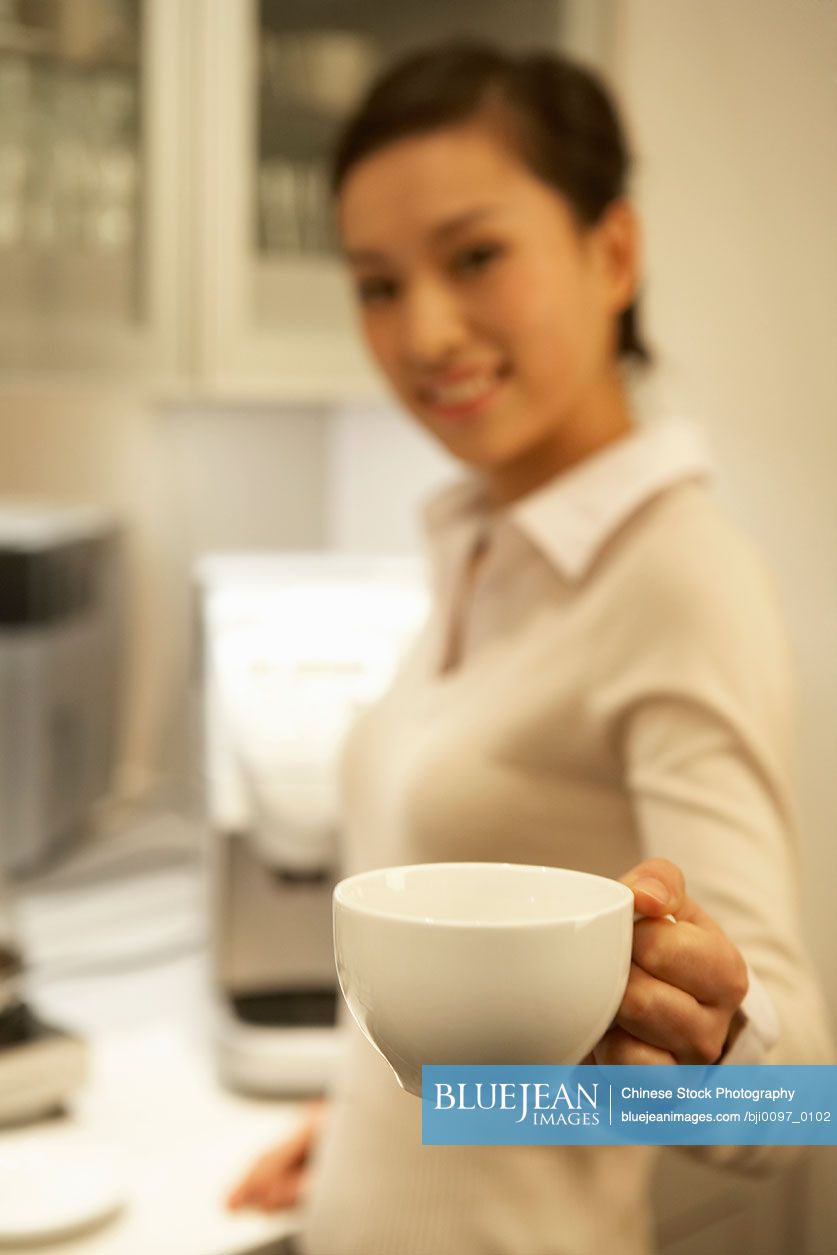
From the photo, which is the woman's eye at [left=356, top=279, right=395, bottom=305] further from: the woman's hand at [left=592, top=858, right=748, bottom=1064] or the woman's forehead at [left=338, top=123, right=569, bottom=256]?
the woman's hand at [left=592, top=858, right=748, bottom=1064]

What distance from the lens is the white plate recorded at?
0.56 metres

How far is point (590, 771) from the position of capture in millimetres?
406

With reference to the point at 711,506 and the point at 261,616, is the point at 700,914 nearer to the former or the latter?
the point at 711,506

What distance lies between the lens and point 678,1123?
12.3 inches

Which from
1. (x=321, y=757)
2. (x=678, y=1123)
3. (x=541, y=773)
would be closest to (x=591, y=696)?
(x=541, y=773)

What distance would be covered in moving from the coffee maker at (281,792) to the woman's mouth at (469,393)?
0.24 m

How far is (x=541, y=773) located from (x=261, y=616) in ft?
1.35

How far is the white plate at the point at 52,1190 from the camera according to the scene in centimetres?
56

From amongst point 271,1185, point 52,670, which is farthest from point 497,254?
point 52,670

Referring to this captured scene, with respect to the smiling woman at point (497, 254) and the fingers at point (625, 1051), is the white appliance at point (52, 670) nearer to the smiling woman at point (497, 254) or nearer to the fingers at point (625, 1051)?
the smiling woman at point (497, 254)

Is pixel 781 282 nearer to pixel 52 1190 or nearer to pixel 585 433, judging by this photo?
pixel 585 433

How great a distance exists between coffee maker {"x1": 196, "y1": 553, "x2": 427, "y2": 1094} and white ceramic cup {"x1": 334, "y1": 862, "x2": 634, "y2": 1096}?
1.49ft

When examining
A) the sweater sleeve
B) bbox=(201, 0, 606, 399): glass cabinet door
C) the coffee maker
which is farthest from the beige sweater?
bbox=(201, 0, 606, 399): glass cabinet door

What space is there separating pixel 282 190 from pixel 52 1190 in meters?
0.72
